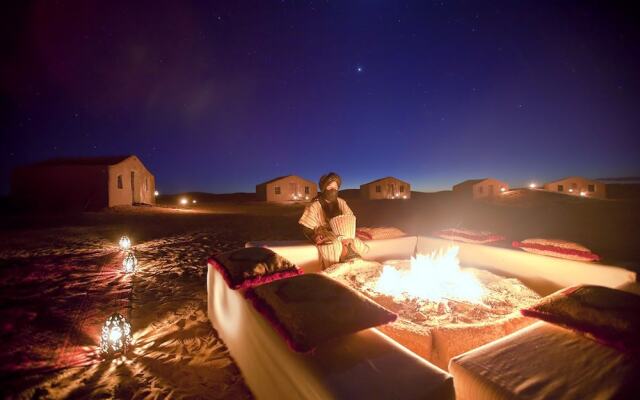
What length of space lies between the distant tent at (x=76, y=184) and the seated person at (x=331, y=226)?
20.7 m

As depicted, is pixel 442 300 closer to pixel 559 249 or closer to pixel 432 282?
pixel 432 282

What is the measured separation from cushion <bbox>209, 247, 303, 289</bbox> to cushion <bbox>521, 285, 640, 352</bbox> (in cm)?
235

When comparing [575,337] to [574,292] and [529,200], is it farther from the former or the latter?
[529,200]

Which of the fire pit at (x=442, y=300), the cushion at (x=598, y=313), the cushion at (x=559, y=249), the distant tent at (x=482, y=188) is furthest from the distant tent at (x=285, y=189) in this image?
the cushion at (x=598, y=313)

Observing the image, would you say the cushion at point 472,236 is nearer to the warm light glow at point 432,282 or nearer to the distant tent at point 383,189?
the warm light glow at point 432,282

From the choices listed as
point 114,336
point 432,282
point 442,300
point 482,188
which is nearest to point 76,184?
point 114,336

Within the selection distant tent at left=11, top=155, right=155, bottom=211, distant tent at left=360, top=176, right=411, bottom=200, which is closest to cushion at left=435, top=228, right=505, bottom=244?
distant tent at left=11, top=155, right=155, bottom=211

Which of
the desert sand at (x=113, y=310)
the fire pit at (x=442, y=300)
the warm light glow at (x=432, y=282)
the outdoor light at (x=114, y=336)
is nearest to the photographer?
the fire pit at (x=442, y=300)

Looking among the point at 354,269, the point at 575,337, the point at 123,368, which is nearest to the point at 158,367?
the point at 123,368

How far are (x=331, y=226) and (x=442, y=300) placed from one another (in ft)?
7.37

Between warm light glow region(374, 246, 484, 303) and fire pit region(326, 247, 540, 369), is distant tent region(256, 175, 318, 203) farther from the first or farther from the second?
warm light glow region(374, 246, 484, 303)

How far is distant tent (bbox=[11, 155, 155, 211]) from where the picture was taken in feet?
66.6

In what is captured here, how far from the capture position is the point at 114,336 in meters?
3.25

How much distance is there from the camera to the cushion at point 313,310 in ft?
6.21
